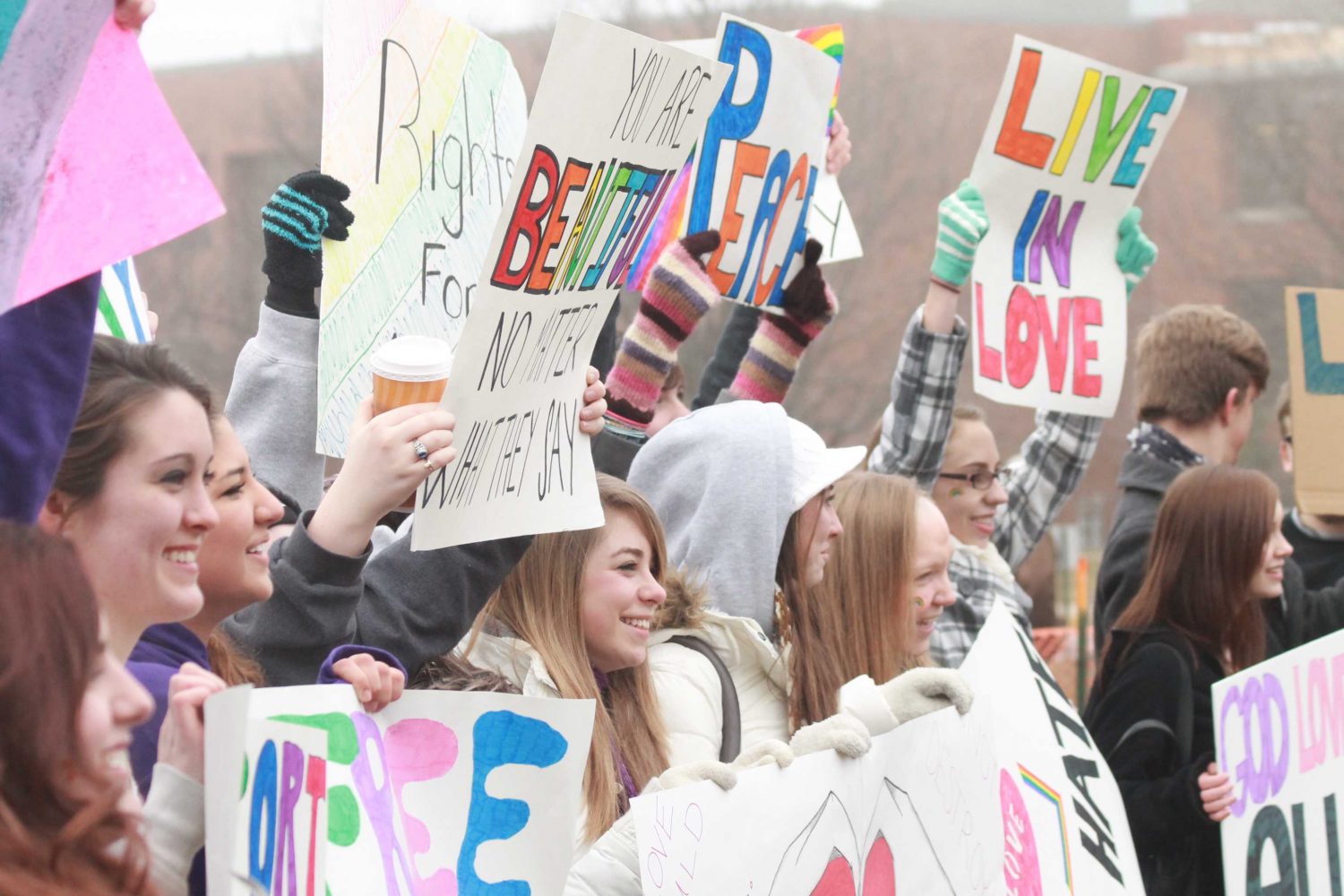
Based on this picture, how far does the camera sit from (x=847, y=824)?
2758 millimetres

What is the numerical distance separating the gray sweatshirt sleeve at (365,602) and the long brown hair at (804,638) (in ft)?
2.55

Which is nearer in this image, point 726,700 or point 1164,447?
point 726,700

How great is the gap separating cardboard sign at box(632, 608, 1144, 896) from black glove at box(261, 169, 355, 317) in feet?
4.09

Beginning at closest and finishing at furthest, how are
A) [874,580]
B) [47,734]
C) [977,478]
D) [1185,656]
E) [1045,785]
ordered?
[47,734], [1045,785], [874,580], [1185,656], [977,478]

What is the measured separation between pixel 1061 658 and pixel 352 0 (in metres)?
6.08

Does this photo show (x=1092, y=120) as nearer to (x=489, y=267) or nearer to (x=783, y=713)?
(x=783, y=713)

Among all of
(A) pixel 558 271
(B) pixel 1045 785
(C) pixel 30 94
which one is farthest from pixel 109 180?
(B) pixel 1045 785

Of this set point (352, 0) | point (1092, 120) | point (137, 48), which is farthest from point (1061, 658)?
point (137, 48)

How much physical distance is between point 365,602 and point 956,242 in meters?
2.34

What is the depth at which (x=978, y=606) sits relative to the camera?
462 centimetres

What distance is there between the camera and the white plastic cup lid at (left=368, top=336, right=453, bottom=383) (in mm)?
2639

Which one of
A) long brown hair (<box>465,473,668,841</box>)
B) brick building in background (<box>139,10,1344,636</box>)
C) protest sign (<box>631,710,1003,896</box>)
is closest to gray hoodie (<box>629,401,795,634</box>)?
long brown hair (<box>465,473,668,841</box>)

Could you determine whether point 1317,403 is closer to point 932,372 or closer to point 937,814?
point 932,372

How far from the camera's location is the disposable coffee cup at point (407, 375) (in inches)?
104
